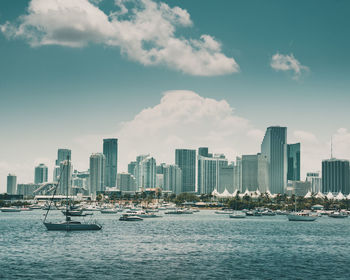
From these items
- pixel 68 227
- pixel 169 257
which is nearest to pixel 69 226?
pixel 68 227

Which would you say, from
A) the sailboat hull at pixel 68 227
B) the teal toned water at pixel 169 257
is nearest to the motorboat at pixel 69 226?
the sailboat hull at pixel 68 227

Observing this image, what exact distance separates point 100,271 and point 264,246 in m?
53.2

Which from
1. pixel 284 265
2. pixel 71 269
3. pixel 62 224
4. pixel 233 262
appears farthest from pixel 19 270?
pixel 62 224

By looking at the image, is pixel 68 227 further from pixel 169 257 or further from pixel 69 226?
pixel 169 257

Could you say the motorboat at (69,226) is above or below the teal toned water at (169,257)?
above

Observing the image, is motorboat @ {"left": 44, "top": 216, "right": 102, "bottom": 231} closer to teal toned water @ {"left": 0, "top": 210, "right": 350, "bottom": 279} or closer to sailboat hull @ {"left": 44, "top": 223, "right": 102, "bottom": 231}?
sailboat hull @ {"left": 44, "top": 223, "right": 102, "bottom": 231}

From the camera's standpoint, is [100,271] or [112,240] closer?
[100,271]

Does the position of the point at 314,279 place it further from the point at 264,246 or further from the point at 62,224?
the point at 62,224

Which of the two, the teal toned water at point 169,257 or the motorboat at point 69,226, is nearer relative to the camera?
the teal toned water at point 169,257

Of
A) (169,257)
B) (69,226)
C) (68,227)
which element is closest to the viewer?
(169,257)

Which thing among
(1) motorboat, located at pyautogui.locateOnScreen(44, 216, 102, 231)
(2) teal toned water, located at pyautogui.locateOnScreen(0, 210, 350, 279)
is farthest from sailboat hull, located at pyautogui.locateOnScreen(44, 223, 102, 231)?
(2) teal toned water, located at pyautogui.locateOnScreen(0, 210, 350, 279)

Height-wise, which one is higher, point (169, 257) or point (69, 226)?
point (69, 226)

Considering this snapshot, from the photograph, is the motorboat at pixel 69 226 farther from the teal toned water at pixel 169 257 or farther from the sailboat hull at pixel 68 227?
the teal toned water at pixel 169 257

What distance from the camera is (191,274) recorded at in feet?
257
